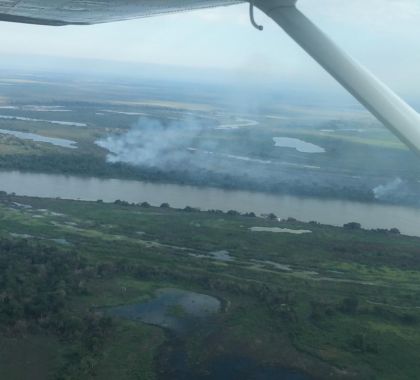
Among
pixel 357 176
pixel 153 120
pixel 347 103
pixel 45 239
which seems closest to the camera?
pixel 45 239

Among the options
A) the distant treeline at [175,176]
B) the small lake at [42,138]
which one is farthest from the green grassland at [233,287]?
the small lake at [42,138]

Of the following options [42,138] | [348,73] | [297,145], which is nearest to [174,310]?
[348,73]

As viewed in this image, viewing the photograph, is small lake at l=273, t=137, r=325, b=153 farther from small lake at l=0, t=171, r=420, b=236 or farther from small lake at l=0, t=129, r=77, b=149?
small lake at l=0, t=129, r=77, b=149

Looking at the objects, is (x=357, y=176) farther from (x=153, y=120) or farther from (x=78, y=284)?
(x=78, y=284)

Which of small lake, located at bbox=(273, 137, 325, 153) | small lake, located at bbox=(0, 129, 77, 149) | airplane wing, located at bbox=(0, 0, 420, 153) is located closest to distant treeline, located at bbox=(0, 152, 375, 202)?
small lake, located at bbox=(0, 129, 77, 149)

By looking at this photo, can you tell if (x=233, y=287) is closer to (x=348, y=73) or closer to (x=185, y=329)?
(x=185, y=329)

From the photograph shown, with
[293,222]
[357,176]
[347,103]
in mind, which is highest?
[347,103]

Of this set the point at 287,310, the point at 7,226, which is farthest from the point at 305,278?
the point at 7,226
